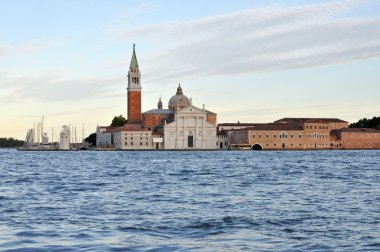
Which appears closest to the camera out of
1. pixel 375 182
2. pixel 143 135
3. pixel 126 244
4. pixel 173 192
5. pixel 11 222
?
pixel 126 244

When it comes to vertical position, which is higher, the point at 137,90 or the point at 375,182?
the point at 137,90

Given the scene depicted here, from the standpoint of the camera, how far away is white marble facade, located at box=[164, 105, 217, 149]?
122 m

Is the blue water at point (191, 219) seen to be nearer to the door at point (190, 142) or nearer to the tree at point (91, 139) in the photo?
the door at point (190, 142)

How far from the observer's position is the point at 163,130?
122312 mm

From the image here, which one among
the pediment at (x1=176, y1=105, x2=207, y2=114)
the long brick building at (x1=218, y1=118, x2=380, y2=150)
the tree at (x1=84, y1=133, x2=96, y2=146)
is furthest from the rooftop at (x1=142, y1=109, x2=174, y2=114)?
the tree at (x1=84, y1=133, x2=96, y2=146)

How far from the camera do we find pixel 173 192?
19.7 meters

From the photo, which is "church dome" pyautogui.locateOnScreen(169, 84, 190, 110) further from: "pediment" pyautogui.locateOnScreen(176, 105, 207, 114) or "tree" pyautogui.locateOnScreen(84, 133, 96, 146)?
"tree" pyautogui.locateOnScreen(84, 133, 96, 146)

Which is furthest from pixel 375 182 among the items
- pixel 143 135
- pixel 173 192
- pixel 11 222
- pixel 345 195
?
pixel 143 135

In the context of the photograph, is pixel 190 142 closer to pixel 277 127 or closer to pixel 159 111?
pixel 159 111

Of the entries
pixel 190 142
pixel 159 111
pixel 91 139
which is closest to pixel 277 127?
pixel 190 142

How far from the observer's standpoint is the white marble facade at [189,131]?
401 feet

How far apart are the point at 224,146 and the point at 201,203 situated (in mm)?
113404

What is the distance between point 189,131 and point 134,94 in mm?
13451

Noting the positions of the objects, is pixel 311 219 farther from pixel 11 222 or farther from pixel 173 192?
pixel 173 192
